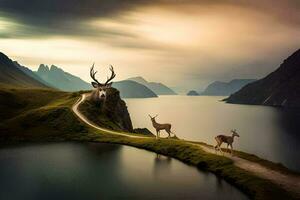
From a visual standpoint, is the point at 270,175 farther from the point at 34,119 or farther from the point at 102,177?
the point at 34,119

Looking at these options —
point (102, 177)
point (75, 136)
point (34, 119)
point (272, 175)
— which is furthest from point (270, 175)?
point (34, 119)

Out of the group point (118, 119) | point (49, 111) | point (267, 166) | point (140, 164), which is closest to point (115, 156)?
point (140, 164)

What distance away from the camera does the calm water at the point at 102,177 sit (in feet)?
156

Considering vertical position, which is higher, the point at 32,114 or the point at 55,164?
the point at 32,114

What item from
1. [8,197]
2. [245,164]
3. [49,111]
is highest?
[49,111]

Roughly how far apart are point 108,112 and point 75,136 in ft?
90.2

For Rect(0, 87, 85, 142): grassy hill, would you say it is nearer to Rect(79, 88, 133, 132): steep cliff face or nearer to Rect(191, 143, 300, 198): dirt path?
Rect(79, 88, 133, 132): steep cliff face

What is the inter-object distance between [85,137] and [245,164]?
156 feet

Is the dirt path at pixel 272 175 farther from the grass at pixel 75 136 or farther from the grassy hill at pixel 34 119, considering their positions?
the grassy hill at pixel 34 119

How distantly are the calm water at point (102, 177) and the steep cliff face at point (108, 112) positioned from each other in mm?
39612

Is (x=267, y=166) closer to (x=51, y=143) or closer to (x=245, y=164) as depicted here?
(x=245, y=164)

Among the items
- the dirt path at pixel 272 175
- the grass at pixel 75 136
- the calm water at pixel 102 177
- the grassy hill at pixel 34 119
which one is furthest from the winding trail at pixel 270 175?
the grassy hill at pixel 34 119

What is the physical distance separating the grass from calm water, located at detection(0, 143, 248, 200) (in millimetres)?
2428

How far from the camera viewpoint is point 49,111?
118438mm
